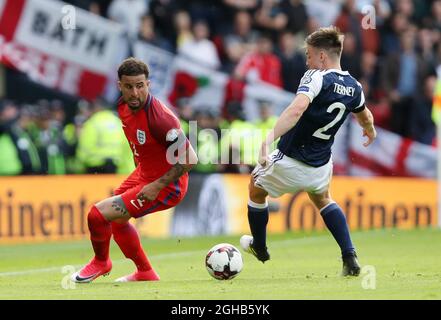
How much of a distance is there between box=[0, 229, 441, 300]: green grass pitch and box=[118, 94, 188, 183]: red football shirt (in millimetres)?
983

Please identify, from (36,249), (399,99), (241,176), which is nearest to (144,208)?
(36,249)

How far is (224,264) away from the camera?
32.1 ft

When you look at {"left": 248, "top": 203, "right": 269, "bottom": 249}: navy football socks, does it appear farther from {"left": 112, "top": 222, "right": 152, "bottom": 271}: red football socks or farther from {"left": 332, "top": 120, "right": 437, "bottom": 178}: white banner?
{"left": 332, "top": 120, "right": 437, "bottom": 178}: white banner

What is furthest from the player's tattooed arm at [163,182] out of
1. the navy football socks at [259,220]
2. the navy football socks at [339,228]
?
Answer: the navy football socks at [339,228]

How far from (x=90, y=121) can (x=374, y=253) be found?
6.33 m

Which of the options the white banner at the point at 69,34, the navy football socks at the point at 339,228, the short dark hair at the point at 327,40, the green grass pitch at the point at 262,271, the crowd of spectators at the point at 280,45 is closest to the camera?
the green grass pitch at the point at 262,271

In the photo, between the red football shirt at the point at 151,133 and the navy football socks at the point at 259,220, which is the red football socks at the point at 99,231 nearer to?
the red football shirt at the point at 151,133

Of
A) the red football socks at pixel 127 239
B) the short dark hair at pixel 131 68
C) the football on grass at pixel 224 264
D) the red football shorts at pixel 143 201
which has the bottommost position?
the football on grass at pixel 224 264

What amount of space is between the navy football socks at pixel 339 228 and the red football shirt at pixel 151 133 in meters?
1.30

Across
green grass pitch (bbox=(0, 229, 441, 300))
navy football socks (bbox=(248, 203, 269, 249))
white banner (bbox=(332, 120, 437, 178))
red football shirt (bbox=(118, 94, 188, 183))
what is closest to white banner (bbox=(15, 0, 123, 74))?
green grass pitch (bbox=(0, 229, 441, 300))

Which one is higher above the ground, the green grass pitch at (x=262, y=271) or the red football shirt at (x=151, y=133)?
the red football shirt at (x=151, y=133)

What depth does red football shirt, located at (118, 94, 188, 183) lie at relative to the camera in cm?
948

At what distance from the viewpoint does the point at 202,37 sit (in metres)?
19.9

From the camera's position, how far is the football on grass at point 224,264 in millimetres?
9766
